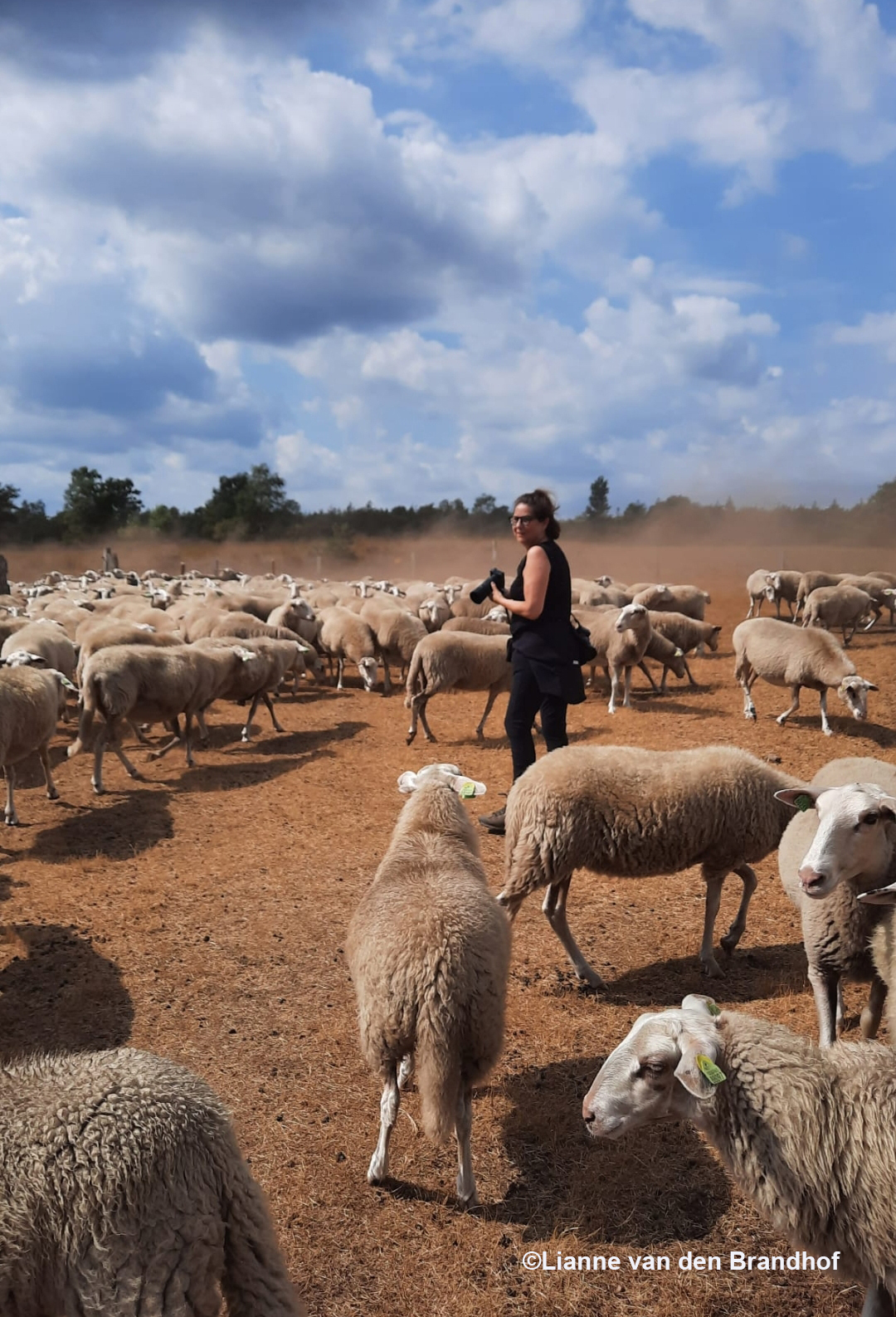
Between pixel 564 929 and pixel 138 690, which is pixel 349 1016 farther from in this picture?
pixel 138 690

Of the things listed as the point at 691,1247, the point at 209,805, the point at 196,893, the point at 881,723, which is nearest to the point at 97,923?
the point at 196,893

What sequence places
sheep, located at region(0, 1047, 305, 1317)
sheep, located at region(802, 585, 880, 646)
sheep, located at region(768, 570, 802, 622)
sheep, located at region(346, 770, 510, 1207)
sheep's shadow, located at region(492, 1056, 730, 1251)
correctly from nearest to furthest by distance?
sheep, located at region(0, 1047, 305, 1317)
sheep's shadow, located at region(492, 1056, 730, 1251)
sheep, located at region(346, 770, 510, 1207)
sheep, located at region(802, 585, 880, 646)
sheep, located at region(768, 570, 802, 622)

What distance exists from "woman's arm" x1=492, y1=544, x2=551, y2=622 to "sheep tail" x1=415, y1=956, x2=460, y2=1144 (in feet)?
10.2

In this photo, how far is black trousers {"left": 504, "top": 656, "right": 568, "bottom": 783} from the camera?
614 centimetres

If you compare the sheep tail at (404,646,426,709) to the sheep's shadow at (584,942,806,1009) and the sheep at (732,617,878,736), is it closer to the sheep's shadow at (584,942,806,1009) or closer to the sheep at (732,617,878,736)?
the sheep at (732,617,878,736)

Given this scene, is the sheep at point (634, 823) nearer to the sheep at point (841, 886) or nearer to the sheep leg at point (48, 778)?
the sheep at point (841, 886)

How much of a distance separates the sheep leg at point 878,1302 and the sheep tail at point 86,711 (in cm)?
928

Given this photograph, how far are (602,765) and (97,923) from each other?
155 inches

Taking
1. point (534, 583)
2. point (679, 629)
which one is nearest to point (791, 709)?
point (679, 629)

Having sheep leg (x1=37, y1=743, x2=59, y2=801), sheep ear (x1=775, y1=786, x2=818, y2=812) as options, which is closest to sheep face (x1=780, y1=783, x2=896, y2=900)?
sheep ear (x1=775, y1=786, x2=818, y2=812)

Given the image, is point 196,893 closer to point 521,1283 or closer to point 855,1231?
point 521,1283

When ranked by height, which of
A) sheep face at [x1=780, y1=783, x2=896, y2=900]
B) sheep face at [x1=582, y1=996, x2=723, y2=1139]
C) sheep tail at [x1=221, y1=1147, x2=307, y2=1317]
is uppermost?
sheep face at [x1=780, y1=783, x2=896, y2=900]

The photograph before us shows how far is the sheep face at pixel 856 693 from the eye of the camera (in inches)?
423

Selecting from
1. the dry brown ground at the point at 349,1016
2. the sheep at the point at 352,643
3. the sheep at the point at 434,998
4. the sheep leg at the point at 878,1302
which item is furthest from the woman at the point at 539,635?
the sheep at the point at 352,643
